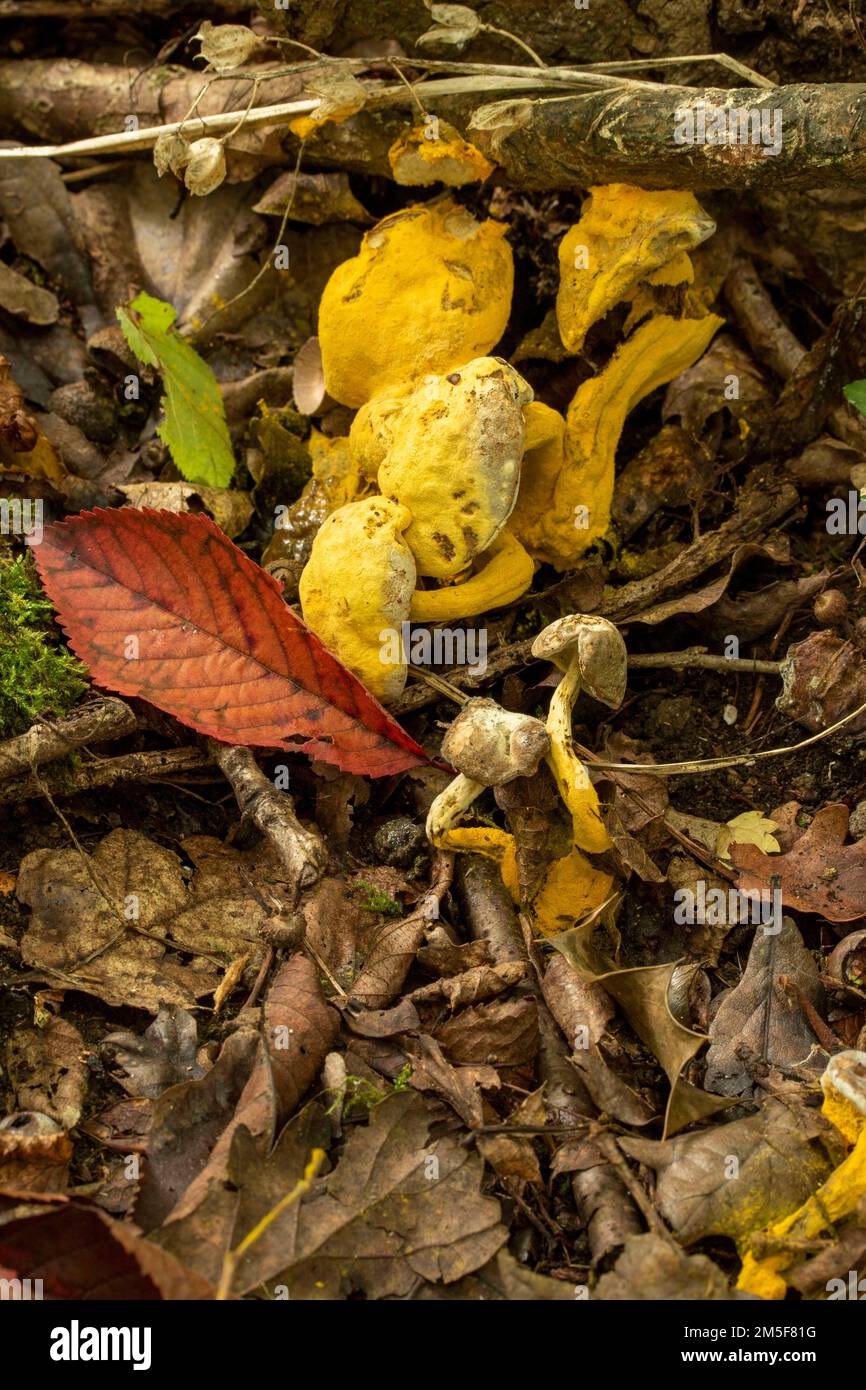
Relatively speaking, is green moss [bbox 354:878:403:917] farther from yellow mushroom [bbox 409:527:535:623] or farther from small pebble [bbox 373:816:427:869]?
yellow mushroom [bbox 409:527:535:623]

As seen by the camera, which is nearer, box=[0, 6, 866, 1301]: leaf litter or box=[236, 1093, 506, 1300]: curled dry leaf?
box=[236, 1093, 506, 1300]: curled dry leaf

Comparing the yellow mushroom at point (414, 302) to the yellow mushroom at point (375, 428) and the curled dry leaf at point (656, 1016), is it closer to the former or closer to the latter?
the yellow mushroom at point (375, 428)

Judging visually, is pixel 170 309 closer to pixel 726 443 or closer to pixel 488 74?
pixel 488 74

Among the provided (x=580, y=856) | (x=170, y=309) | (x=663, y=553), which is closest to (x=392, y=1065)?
(x=580, y=856)

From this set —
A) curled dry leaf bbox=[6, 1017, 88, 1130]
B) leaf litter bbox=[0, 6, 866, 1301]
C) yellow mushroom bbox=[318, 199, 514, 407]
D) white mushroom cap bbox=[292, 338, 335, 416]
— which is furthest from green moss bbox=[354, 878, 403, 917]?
white mushroom cap bbox=[292, 338, 335, 416]

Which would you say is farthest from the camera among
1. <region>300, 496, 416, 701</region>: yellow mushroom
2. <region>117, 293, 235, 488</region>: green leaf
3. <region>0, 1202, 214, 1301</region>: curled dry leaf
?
<region>117, 293, 235, 488</region>: green leaf

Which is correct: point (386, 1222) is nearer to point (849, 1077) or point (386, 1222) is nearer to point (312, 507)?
point (849, 1077)
